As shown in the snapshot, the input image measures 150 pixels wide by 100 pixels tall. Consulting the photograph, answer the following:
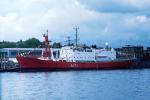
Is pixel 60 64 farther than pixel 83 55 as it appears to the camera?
No

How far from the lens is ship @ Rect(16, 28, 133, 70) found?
8200 cm

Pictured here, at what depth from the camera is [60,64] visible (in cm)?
8400

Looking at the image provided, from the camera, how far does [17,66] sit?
83.5 metres

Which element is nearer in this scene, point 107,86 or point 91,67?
point 107,86

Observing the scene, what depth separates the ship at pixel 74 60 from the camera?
82.0m

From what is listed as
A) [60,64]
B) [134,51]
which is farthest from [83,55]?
[134,51]

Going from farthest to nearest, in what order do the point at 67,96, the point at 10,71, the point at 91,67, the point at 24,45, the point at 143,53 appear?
the point at 24,45 → the point at 143,53 → the point at 91,67 → the point at 10,71 → the point at 67,96

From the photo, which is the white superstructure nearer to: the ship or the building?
the ship

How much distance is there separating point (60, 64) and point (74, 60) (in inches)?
117

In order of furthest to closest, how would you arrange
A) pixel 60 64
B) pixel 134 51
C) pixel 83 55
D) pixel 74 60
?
pixel 134 51
pixel 83 55
pixel 74 60
pixel 60 64

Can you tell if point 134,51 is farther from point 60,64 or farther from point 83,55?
point 60,64

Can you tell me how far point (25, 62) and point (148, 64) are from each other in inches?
1183

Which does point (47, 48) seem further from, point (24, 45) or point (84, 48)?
point (24, 45)

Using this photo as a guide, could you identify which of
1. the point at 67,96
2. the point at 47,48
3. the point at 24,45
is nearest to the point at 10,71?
the point at 47,48
